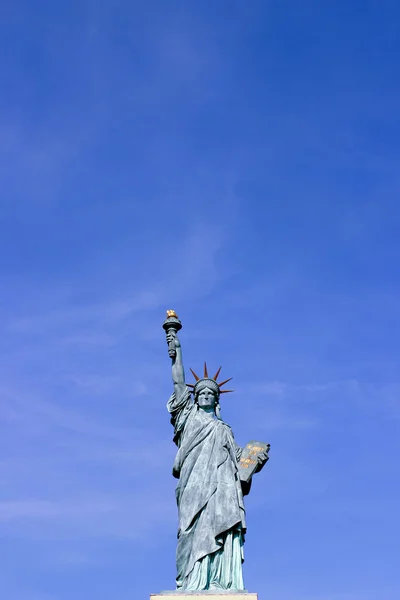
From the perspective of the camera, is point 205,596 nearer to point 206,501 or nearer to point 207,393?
point 206,501

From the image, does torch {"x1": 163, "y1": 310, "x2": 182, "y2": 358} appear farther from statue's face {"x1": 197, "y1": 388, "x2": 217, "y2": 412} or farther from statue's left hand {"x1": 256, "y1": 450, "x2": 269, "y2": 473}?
statue's left hand {"x1": 256, "y1": 450, "x2": 269, "y2": 473}

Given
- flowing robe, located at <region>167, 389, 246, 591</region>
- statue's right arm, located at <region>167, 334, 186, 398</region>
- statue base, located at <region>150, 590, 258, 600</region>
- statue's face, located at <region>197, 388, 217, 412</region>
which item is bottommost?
statue base, located at <region>150, 590, 258, 600</region>

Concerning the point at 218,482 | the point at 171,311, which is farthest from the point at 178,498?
the point at 171,311

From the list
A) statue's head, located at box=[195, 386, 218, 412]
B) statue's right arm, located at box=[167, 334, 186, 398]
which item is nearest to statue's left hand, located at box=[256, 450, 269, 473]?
statue's head, located at box=[195, 386, 218, 412]

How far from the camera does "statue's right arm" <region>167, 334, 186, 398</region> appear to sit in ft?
55.8

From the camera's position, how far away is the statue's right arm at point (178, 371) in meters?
17.0

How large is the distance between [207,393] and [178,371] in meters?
0.69

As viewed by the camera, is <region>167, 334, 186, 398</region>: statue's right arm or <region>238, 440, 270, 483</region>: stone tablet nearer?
<region>238, 440, 270, 483</region>: stone tablet

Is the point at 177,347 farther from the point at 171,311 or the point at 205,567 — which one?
the point at 205,567

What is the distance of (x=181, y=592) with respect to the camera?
14.2 m

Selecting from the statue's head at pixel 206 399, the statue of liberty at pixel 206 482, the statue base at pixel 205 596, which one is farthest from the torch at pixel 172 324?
the statue base at pixel 205 596

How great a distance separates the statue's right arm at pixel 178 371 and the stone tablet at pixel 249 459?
1.62 metres

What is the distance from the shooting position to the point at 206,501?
50.6 feet

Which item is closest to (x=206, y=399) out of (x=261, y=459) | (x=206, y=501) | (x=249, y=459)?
(x=249, y=459)
